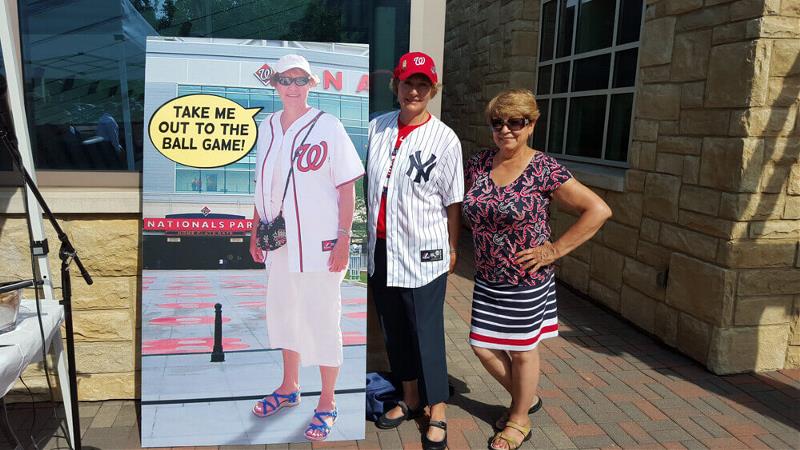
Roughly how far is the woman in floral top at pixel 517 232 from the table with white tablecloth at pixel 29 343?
1.88m

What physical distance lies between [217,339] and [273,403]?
413mm

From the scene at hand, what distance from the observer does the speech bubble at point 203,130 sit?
2.71 meters

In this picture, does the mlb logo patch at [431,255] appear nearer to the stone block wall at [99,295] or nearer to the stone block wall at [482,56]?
the stone block wall at [99,295]

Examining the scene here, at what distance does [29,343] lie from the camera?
7.40 feet

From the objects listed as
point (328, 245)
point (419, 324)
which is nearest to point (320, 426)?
point (419, 324)

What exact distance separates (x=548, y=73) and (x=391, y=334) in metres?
4.63

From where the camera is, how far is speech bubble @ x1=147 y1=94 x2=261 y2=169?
2.71 meters

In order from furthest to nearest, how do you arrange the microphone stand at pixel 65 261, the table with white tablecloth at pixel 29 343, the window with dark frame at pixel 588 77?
the window with dark frame at pixel 588 77 → the microphone stand at pixel 65 261 → the table with white tablecloth at pixel 29 343

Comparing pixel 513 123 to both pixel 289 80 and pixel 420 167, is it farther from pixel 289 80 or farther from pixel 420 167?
pixel 289 80

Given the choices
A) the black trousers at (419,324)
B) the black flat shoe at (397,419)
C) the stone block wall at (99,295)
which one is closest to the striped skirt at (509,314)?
the black trousers at (419,324)

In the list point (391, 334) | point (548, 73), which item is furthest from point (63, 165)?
point (548, 73)

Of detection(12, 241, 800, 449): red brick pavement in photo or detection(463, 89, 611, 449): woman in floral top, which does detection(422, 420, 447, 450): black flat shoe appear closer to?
detection(12, 241, 800, 449): red brick pavement in photo

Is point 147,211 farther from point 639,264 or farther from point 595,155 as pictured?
point 595,155

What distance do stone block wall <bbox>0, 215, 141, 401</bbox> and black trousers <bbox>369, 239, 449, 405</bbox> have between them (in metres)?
1.36
